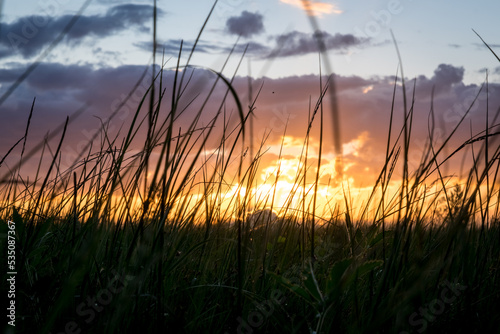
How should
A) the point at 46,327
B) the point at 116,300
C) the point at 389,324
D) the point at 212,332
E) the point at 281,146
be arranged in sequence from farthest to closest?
the point at 281,146
the point at 212,332
the point at 389,324
the point at 116,300
the point at 46,327

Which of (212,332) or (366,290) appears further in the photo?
(366,290)

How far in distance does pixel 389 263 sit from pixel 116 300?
77 centimetres

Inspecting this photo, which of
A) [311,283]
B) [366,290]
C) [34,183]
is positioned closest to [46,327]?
[311,283]

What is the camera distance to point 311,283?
1310 millimetres

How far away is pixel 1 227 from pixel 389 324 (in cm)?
146

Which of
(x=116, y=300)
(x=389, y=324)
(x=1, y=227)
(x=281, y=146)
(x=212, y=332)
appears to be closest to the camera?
(x=116, y=300)

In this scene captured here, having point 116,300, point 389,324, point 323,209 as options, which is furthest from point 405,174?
point 323,209

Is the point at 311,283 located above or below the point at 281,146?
below

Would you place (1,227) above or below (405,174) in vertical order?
below

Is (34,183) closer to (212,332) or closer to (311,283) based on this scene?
(212,332)

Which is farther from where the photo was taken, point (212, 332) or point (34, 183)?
point (34, 183)

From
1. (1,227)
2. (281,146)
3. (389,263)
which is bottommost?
(389,263)

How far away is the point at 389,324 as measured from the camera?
1.41 metres

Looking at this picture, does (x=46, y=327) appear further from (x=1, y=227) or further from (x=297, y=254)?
(x=297, y=254)
